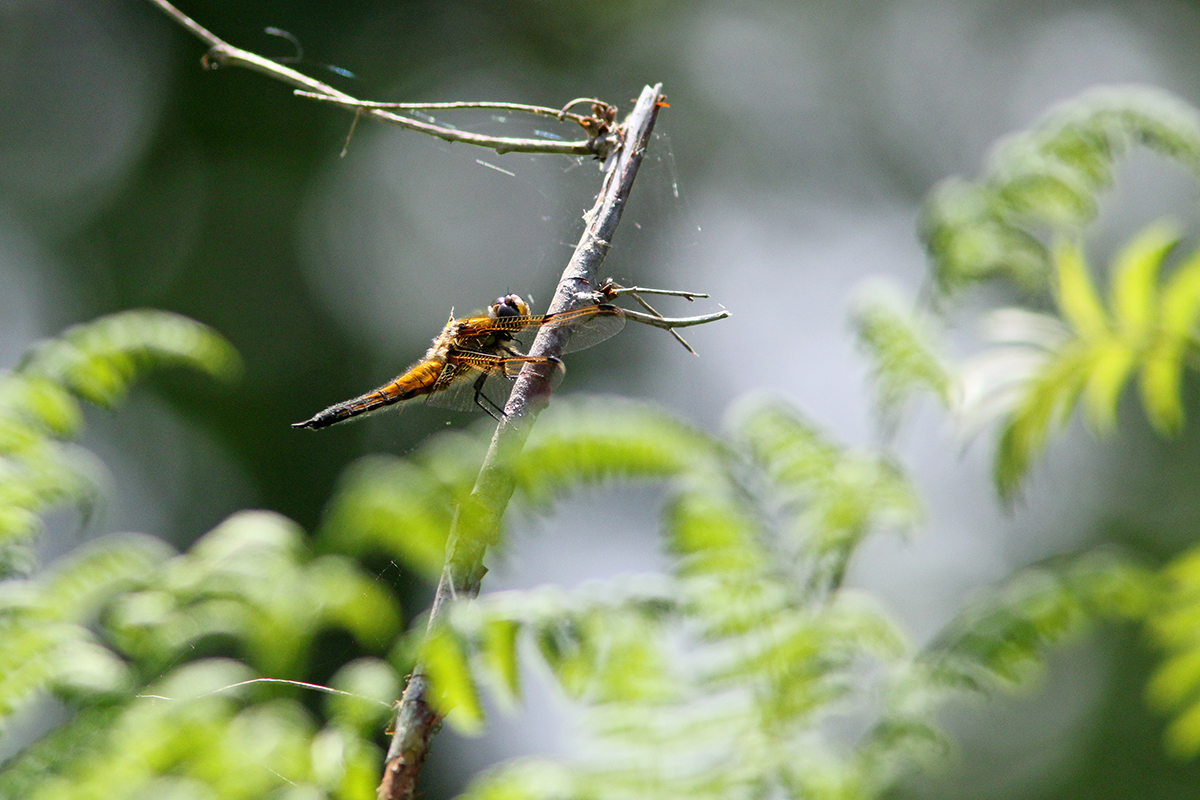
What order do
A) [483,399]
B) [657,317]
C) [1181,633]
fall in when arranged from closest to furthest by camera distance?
[657,317] → [483,399] → [1181,633]

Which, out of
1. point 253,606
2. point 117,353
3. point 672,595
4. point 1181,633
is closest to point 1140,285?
point 1181,633

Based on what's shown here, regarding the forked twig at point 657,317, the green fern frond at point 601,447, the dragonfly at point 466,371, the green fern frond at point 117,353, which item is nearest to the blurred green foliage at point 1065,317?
the green fern frond at point 601,447

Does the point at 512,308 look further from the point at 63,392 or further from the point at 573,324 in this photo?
the point at 63,392

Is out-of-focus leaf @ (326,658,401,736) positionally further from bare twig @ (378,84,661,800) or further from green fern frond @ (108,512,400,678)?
bare twig @ (378,84,661,800)

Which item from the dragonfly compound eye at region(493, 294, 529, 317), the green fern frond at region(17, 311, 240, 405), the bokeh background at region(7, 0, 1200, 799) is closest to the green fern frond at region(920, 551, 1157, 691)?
the dragonfly compound eye at region(493, 294, 529, 317)

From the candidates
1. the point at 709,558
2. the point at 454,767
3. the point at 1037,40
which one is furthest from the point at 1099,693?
the point at 709,558

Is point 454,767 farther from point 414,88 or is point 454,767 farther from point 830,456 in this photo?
point 414,88

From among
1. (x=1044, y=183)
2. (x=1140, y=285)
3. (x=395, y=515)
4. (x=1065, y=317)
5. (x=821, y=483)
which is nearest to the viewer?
(x=395, y=515)

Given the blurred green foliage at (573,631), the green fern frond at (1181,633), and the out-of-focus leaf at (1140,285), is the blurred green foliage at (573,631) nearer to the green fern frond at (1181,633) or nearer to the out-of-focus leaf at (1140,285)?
the green fern frond at (1181,633)
